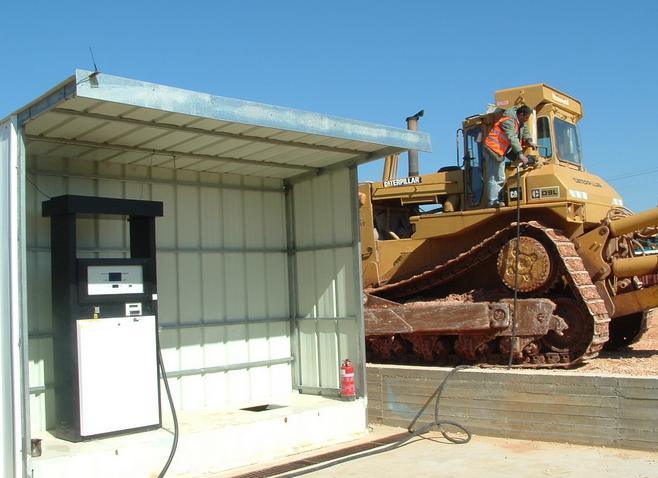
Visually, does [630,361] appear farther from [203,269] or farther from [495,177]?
[203,269]

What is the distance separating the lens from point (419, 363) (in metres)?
12.7

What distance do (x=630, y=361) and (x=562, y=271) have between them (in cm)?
191

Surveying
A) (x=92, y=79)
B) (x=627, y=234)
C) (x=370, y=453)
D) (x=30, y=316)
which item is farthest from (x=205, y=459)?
(x=627, y=234)

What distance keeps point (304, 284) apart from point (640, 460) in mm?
5023

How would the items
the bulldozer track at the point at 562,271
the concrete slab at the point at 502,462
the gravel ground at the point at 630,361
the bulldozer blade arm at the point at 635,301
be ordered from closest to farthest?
the concrete slab at the point at 502,462 → the gravel ground at the point at 630,361 → the bulldozer track at the point at 562,271 → the bulldozer blade arm at the point at 635,301

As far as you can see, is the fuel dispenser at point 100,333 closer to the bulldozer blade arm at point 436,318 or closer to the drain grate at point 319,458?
the drain grate at point 319,458

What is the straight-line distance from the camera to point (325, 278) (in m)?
10.7

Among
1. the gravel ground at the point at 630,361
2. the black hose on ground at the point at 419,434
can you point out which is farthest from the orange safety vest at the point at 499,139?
the black hose on ground at the point at 419,434

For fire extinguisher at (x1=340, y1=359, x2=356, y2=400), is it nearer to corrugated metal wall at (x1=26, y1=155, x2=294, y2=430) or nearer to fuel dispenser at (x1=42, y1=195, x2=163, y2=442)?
corrugated metal wall at (x1=26, y1=155, x2=294, y2=430)

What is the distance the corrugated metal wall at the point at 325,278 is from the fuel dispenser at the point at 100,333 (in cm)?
285

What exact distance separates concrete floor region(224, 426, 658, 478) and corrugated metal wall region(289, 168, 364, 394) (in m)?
1.59

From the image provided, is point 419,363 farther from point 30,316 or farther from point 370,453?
point 30,316

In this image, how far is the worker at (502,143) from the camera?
1245 centimetres

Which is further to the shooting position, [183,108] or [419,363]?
[419,363]
